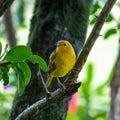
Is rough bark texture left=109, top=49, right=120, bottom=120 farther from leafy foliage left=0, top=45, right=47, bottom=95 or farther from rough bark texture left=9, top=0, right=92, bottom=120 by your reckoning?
leafy foliage left=0, top=45, right=47, bottom=95

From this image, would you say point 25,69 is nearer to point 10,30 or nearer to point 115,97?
point 115,97

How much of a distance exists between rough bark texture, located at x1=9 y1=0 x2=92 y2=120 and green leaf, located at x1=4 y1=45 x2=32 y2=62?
441 millimetres

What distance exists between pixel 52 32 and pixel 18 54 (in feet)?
1.96

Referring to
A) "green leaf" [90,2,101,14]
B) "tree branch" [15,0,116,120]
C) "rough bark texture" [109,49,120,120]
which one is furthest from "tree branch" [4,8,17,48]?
"tree branch" [15,0,116,120]

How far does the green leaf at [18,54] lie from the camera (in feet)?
4.04

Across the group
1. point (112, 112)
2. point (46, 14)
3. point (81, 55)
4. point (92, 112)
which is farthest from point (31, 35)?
point (92, 112)

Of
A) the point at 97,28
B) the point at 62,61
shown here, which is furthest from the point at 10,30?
the point at 97,28

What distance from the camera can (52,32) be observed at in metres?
1.82

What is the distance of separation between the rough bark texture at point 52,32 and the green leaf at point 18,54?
1.45 feet

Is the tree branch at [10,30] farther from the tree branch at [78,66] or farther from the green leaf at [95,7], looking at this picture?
the tree branch at [78,66]

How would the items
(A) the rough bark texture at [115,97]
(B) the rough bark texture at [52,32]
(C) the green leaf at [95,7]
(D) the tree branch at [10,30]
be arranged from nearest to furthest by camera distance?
(B) the rough bark texture at [52,32] < (C) the green leaf at [95,7] < (A) the rough bark texture at [115,97] < (D) the tree branch at [10,30]

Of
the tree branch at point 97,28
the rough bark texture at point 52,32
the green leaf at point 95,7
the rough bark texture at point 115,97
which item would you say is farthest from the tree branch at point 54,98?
the rough bark texture at point 115,97

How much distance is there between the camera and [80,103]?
4180mm

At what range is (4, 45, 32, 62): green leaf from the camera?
48.5 inches
